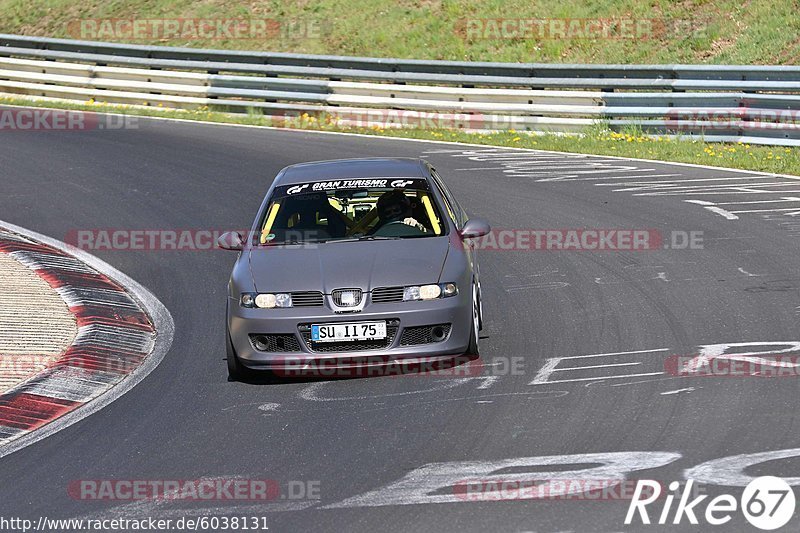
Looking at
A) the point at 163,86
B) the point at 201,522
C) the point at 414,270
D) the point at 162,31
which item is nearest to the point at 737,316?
the point at 414,270

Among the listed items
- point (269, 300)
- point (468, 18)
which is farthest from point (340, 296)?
point (468, 18)

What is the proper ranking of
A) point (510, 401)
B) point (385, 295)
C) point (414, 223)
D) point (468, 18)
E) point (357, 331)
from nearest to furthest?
point (510, 401) < point (357, 331) < point (385, 295) < point (414, 223) < point (468, 18)

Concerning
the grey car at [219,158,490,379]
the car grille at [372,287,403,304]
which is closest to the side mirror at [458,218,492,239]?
the grey car at [219,158,490,379]

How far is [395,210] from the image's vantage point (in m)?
10.5

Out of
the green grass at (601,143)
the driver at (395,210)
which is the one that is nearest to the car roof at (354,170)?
the driver at (395,210)

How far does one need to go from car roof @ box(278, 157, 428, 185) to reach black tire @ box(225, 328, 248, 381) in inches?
74.2

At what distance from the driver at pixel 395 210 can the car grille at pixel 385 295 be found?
→ 1190 mm

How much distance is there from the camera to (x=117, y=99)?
26734 millimetres

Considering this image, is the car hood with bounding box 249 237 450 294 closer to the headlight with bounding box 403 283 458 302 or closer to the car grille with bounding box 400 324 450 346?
the headlight with bounding box 403 283 458 302

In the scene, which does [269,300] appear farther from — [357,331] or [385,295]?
[385,295]

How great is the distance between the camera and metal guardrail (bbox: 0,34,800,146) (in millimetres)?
20156

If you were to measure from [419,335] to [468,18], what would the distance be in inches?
890

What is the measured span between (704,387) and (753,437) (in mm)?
1174

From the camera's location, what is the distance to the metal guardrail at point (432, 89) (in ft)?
66.1
